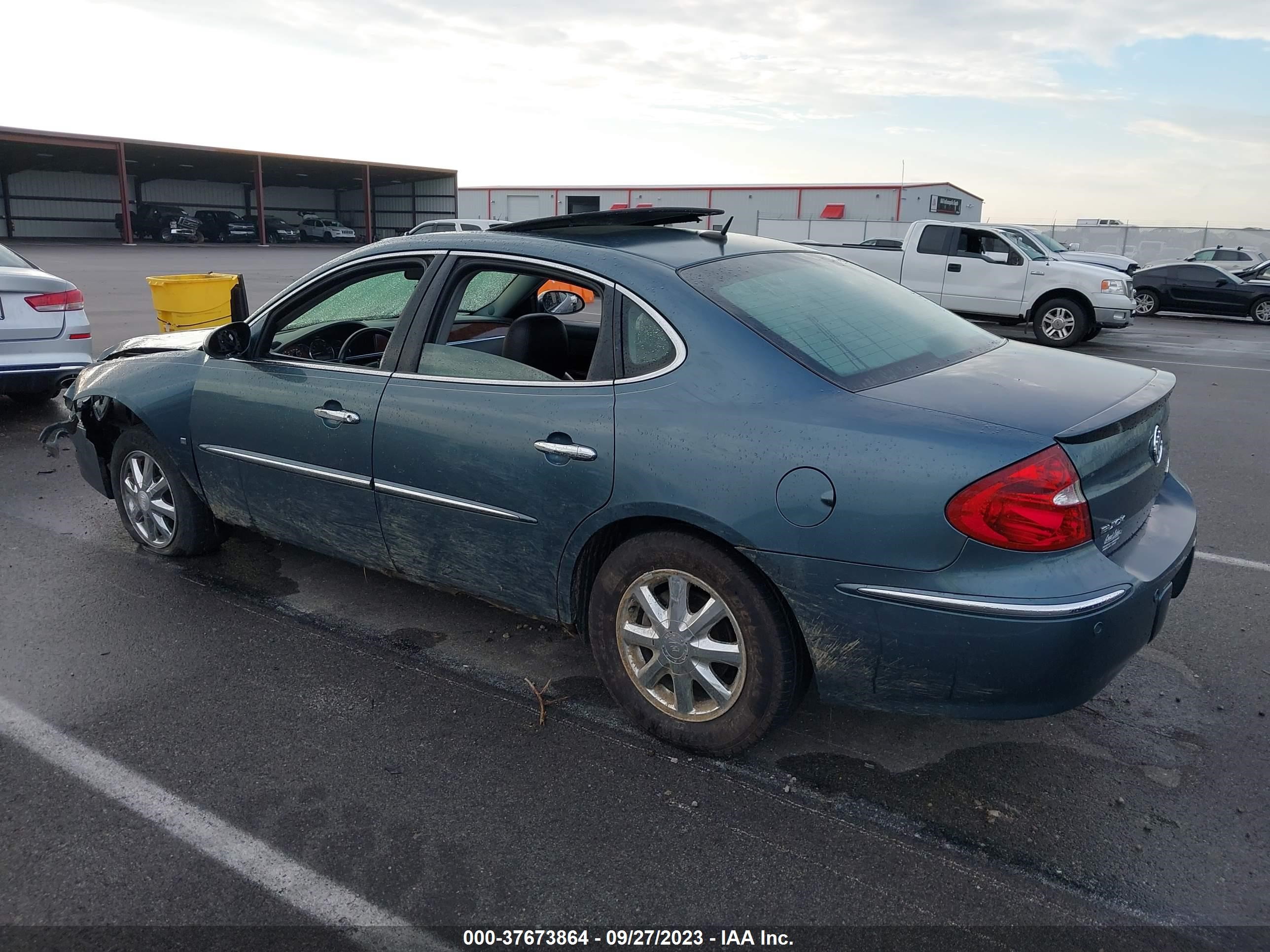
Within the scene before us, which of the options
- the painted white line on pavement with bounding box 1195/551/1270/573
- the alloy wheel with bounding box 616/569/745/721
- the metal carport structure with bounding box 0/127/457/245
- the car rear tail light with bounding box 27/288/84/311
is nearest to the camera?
the alloy wheel with bounding box 616/569/745/721

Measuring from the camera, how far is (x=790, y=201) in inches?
1884

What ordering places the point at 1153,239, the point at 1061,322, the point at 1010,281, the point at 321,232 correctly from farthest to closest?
1. the point at 321,232
2. the point at 1153,239
3. the point at 1010,281
4. the point at 1061,322

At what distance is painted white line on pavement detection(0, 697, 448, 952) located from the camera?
2363 mm

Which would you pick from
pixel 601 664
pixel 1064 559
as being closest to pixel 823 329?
pixel 1064 559

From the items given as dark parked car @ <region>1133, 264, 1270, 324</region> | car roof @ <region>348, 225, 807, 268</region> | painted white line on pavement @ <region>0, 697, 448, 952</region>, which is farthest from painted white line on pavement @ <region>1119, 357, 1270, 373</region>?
painted white line on pavement @ <region>0, 697, 448, 952</region>

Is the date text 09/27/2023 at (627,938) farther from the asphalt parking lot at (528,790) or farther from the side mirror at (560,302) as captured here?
the side mirror at (560,302)

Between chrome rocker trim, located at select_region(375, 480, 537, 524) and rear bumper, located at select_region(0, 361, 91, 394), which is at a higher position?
chrome rocker trim, located at select_region(375, 480, 537, 524)

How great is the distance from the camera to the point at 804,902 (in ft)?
7.99

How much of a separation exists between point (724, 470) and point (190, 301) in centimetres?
861

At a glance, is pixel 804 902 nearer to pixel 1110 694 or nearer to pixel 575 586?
pixel 575 586

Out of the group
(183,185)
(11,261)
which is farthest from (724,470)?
(183,185)

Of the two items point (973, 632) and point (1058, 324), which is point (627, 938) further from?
point (1058, 324)

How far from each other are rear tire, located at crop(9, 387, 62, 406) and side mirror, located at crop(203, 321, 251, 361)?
5.38 m

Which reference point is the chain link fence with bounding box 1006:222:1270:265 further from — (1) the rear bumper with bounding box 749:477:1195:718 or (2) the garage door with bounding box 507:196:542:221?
(1) the rear bumper with bounding box 749:477:1195:718
